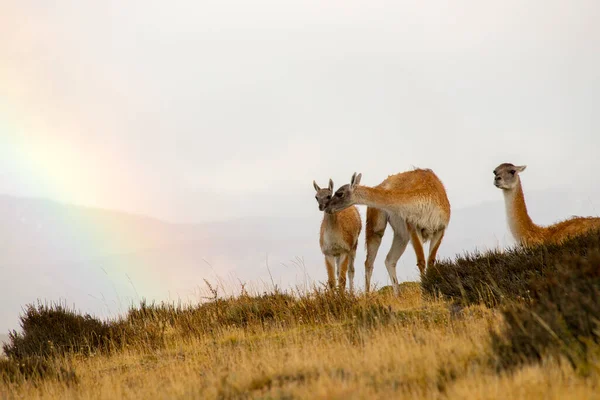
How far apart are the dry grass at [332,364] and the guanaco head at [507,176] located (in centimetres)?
358

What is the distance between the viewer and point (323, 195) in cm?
1327

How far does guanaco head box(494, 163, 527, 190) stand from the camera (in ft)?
45.5

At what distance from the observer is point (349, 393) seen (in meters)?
5.35

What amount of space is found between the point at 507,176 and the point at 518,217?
845 millimetres

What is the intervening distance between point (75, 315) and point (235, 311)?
3.14 m

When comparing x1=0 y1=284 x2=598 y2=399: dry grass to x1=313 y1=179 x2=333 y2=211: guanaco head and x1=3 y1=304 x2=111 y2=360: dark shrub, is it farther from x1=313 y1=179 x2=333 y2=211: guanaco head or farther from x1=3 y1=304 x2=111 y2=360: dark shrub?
x1=313 y1=179 x2=333 y2=211: guanaco head

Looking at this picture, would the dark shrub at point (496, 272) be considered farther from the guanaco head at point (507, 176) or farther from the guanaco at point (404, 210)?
the guanaco head at point (507, 176)

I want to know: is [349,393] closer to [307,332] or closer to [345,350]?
[345,350]

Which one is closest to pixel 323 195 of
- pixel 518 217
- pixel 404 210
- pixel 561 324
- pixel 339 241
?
pixel 339 241

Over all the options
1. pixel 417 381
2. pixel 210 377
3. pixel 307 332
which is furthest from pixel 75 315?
pixel 417 381

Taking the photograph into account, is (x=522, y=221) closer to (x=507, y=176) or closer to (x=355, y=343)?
(x=507, y=176)

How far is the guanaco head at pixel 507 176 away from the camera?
45.5 feet

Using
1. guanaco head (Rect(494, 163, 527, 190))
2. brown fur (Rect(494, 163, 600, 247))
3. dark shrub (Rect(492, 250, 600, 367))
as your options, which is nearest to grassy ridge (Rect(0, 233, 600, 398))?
dark shrub (Rect(492, 250, 600, 367))

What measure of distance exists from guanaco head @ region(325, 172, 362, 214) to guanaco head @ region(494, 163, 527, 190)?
3118 mm
